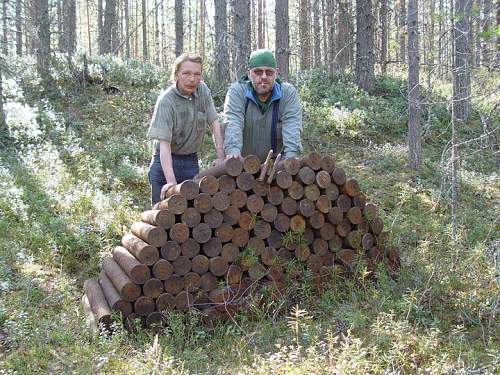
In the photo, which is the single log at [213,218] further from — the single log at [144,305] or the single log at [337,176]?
the single log at [337,176]

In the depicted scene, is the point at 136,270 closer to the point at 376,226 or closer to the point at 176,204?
the point at 176,204

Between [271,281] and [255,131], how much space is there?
171cm

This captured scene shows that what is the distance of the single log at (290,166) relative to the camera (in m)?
5.52

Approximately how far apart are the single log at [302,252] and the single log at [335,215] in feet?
1.40

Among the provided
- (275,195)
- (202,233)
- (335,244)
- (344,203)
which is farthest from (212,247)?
(344,203)

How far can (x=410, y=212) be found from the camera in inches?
345

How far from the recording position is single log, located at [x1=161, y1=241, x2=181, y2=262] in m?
5.15

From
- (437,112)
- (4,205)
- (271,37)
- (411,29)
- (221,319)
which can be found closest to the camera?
(221,319)

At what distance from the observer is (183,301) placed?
520 cm

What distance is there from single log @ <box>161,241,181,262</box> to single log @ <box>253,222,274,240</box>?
2.88 ft

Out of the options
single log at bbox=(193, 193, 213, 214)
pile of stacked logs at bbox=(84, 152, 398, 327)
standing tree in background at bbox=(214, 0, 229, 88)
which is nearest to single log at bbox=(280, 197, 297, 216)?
pile of stacked logs at bbox=(84, 152, 398, 327)

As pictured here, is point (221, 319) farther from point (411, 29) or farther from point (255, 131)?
point (411, 29)

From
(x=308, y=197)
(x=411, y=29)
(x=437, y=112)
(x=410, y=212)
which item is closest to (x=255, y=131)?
(x=308, y=197)

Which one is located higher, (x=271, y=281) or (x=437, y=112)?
(x=437, y=112)
